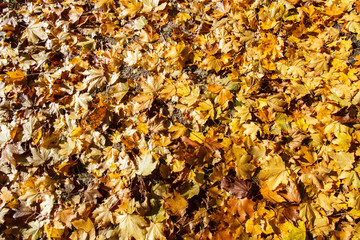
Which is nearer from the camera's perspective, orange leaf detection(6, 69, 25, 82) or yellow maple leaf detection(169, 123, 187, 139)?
yellow maple leaf detection(169, 123, 187, 139)

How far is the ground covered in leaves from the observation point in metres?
1.73

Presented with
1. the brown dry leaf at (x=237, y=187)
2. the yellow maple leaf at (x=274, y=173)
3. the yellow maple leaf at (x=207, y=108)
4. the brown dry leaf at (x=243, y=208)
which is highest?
the yellow maple leaf at (x=207, y=108)

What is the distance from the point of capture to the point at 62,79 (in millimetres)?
2172

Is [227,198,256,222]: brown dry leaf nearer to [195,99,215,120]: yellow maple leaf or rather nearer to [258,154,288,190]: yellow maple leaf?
[258,154,288,190]: yellow maple leaf

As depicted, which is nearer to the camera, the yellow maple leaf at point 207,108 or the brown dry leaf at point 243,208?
the brown dry leaf at point 243,208

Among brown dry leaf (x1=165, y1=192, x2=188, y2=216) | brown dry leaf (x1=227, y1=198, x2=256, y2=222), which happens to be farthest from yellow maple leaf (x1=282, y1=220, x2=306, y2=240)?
brown dry leaf (x1=165, y1=192, x2=188, y2=216)

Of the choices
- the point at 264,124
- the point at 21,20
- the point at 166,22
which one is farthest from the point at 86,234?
the point at 21,20

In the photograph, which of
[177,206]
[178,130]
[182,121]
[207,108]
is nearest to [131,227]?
[177,206]

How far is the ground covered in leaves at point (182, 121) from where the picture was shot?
1.73m

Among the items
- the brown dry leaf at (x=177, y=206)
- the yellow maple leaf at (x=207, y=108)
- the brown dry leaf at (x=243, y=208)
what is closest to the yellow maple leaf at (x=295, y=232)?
the brown dry leaf at (x=243, y=208)

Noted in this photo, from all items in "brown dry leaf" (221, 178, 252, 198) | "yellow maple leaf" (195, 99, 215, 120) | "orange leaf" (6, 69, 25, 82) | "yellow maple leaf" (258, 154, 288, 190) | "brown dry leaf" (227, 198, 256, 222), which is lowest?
"brown dry leaf" (227, 198, 256, 222)

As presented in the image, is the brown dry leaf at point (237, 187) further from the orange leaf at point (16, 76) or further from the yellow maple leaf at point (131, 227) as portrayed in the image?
the orange leaf at point (16, 76)

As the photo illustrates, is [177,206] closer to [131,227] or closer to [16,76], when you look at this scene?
[131,227]

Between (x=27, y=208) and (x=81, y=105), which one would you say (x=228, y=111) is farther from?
(x=27, y=208)
